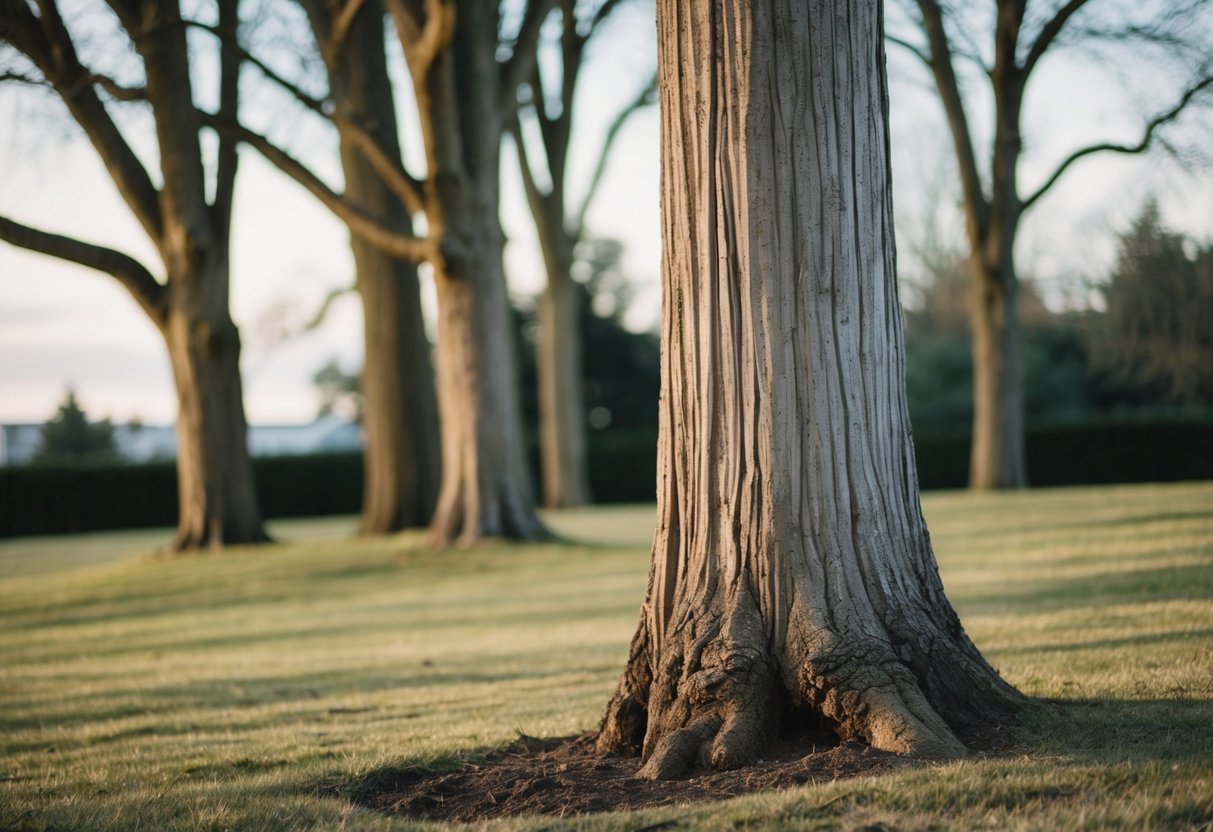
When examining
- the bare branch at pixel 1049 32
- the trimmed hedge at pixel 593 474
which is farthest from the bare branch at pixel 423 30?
the trimmed hedge at pixel 593 474

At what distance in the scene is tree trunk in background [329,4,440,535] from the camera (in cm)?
1841

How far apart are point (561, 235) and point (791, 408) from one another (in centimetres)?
2243

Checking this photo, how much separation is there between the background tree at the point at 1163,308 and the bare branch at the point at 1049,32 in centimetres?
443

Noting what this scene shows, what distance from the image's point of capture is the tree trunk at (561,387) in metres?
26.7

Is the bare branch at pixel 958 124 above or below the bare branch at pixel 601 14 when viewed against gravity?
below

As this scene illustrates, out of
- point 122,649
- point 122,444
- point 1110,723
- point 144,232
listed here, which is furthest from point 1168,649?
point 122,444

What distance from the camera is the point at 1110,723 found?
4.26m

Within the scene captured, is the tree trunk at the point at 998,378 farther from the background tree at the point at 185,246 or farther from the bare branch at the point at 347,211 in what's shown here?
the background tree at the point at 185,246

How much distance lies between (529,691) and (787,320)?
3.46 meters

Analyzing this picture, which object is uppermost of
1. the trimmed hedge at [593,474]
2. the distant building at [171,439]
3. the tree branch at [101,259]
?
the tree branch at [101,259]

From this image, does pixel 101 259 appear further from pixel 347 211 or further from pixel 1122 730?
pixel 1122 730

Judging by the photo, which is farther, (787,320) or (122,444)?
(122,444)

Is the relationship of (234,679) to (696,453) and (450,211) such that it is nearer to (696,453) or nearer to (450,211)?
(696,453)

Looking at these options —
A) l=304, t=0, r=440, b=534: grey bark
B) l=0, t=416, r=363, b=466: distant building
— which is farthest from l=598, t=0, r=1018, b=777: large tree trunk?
l=0, t=416, r=363, b=466: distant building
